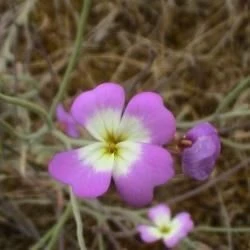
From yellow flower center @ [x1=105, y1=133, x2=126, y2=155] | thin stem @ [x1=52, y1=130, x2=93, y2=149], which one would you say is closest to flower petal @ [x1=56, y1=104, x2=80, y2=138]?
thin stem @ [x1=52, y1=130, x2=93, y2=149]

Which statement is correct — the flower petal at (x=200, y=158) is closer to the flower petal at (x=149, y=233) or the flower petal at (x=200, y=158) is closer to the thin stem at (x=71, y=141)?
the thin stem at (x=71, y=141)

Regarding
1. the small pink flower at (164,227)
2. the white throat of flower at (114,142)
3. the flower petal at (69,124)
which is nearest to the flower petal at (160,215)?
the small pink flower at (164,227)

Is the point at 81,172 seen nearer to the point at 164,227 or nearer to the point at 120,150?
the point at 120,150

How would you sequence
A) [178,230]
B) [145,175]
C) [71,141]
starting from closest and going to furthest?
1. [145,175]
2. [71,141]
3. [178,230]

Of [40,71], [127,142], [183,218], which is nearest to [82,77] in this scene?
[40,71]

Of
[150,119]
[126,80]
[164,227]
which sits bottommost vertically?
[164,227]

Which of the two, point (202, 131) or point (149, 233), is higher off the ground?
point (202, 131)

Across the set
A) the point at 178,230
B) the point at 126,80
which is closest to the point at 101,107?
the point at 178,230

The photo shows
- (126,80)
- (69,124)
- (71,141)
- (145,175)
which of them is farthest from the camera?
(126,80)
